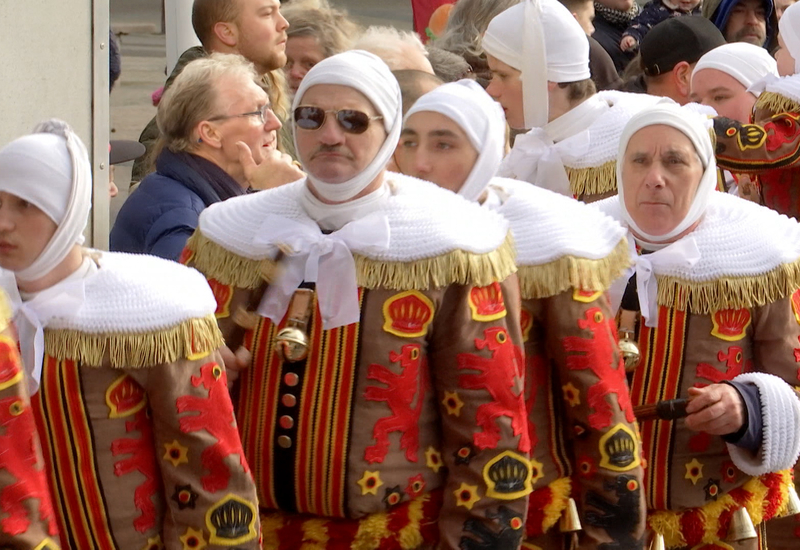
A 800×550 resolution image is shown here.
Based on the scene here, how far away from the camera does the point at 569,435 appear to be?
3.61 meters

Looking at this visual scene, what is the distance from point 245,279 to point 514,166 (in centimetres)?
182

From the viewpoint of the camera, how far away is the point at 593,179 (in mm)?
4816

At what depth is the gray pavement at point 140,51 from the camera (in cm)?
1231

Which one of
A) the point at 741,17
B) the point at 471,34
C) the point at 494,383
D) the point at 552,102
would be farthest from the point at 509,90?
the point at 741,17

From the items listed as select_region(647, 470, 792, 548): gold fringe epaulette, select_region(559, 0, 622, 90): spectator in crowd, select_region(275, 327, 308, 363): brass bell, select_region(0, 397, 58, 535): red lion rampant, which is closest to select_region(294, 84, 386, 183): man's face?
select_region(275, 327, 308, 363): brass bell

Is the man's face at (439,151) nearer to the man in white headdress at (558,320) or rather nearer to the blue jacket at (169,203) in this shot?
the man in white headdress at (558,320)

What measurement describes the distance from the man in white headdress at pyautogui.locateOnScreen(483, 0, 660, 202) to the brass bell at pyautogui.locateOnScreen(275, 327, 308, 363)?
1.85m

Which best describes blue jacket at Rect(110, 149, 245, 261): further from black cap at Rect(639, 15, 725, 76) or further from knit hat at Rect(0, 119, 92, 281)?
black cap at Rect(639, 15, 725, 76)

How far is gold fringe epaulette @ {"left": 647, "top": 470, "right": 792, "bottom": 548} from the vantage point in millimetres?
3805

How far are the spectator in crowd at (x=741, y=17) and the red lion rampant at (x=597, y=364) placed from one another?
4102mm

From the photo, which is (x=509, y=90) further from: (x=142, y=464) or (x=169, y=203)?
(x=142, y=464)

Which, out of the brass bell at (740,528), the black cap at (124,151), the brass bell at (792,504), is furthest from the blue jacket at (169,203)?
the brass bell at (792,504)

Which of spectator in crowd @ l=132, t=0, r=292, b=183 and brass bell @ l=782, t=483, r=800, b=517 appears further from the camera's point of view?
spectator in crowd @ l=132, t=0, r=292, b=183

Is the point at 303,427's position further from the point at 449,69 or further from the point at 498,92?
the point at 449,69
